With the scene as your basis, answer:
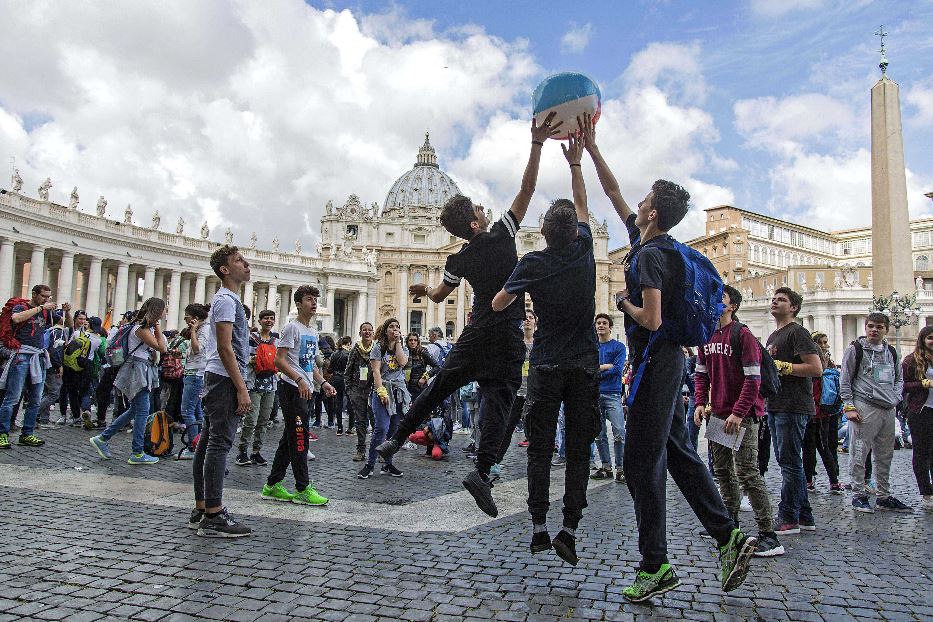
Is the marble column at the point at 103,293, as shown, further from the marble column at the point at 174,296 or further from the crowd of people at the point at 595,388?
the crowd of people at the point at 595,388

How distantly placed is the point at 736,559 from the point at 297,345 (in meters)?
4.33

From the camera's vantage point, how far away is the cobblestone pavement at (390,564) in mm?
3232

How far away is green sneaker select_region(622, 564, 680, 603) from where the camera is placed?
11.0ft

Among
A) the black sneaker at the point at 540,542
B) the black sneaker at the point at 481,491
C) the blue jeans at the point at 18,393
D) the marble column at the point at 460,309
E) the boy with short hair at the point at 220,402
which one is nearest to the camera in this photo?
the black sneaker at the point at 540,542

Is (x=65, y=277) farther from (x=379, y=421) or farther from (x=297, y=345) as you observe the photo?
(x=297, y=345)

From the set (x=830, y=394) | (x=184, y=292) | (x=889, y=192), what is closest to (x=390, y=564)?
(x=830, y=394)

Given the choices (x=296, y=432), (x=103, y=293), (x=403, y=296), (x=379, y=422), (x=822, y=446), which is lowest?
(x=822, y=446)

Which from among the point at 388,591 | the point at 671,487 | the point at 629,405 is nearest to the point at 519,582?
the point at 388,591

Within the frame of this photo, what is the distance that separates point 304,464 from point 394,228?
90548mm

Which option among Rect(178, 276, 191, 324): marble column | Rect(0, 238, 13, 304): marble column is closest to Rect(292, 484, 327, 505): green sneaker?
Rect(0, 238, 13, 304): marble column

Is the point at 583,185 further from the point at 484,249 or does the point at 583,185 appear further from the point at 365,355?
the point at 365,355

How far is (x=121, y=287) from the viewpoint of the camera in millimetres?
46656

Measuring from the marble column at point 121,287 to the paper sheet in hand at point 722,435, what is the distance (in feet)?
161

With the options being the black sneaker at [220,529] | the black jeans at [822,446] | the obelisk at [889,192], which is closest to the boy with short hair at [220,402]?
the black sneaker at [220,529]
